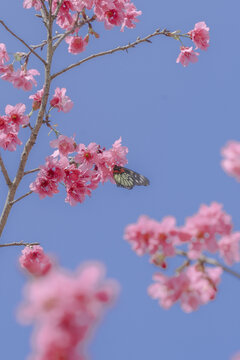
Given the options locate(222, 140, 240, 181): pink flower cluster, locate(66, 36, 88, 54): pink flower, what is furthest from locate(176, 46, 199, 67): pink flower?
locate(222, 140, 240, 181): pink flower cluster

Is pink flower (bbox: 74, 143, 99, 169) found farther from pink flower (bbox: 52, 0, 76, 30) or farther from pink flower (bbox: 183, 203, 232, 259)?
pink flower (bbox: 183, 203, 232, 259)

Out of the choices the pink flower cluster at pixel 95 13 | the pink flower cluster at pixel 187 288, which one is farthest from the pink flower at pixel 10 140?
the pink flower cluster at pixel 187 288

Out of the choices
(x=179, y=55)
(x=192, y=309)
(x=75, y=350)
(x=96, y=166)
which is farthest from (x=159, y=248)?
(x=179, y=55)

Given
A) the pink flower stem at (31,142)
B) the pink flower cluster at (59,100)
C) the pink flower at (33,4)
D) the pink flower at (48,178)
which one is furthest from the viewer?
the pink flower at (33,4)

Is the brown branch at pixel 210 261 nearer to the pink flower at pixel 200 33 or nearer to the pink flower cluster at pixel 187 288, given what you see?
the pink flower cluster at pixel 187 288

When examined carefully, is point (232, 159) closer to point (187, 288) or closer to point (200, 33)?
point (187, 288)

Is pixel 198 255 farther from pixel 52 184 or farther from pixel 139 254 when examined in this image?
pixel 52 184
